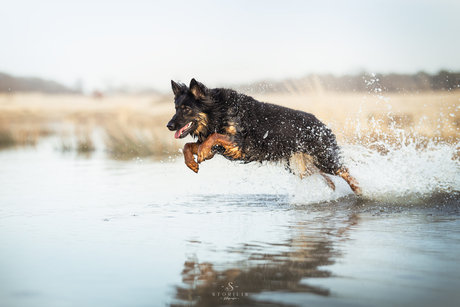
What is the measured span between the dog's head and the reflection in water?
2.29 metres

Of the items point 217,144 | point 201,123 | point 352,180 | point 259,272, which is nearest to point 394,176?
point 352,180

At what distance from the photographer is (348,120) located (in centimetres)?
1101

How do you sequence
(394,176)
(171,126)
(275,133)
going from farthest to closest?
1. (394,176)
2. (275,133)
3. (171,126)

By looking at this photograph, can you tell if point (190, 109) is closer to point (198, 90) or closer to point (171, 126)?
point (198, 90)

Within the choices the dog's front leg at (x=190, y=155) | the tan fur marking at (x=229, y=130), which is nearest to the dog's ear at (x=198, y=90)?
the tan fur marking at (x=229, y=130)

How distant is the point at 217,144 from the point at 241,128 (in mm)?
433

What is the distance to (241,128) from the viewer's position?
662 centimetres

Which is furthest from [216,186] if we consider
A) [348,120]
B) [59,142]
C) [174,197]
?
[59,142]

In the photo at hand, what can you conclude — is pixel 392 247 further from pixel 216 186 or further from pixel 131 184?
pixel 131 184

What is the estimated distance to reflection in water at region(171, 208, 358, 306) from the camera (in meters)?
3.03

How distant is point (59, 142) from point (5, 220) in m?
13.6

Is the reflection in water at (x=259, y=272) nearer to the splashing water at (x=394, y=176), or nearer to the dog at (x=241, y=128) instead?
the dog at (x=241, y=128)

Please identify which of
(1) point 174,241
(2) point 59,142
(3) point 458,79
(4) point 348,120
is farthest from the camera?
(2) point 59,142

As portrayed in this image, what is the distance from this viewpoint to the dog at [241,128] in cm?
640
